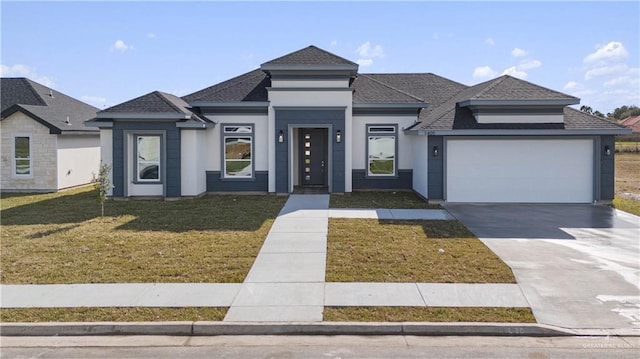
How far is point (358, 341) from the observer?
6.59 metres

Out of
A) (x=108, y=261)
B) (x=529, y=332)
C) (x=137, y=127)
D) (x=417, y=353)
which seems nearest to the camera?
(x=417, y=353)

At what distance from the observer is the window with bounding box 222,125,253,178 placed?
20.0m

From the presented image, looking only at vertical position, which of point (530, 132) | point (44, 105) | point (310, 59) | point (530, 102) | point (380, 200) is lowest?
point (380, 200)

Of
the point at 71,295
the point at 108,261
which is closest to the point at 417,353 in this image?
the point at 71,295

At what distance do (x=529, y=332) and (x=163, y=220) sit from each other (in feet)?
34.0

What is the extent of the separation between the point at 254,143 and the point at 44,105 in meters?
10.6

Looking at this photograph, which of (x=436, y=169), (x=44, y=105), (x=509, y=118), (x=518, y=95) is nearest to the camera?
(x=436, y=169)

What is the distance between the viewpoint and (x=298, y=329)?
687cm

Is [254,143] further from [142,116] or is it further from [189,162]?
[142,116]

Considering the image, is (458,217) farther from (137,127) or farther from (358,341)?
(137,127)

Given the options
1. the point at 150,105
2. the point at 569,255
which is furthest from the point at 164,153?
the point at 569,255

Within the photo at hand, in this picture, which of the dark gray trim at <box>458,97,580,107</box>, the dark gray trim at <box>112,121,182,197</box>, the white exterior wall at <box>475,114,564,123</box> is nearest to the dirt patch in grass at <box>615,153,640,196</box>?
the dark gray trim at <box>458,97,580,107</box>

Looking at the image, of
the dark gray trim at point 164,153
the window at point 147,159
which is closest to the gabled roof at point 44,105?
the dark gray trim at point 164,153

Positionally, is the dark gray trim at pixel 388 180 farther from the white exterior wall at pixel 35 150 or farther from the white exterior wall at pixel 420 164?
the white exterior wall at pixel 35 150
